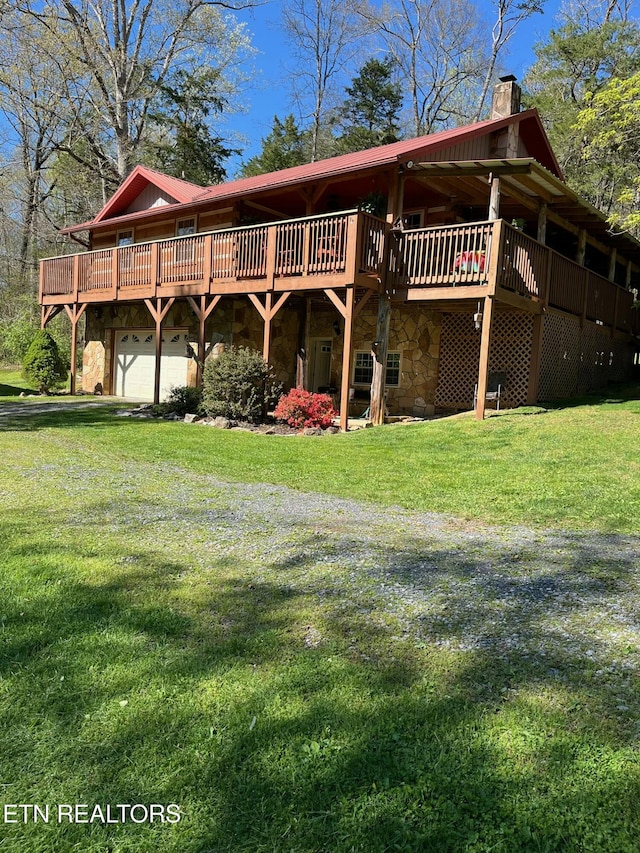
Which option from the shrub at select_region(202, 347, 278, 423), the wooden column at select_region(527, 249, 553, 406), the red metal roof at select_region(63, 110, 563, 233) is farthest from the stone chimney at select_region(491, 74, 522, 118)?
the shrub at select_region(202, 347, 278, 423)

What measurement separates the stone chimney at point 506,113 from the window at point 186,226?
870 cm

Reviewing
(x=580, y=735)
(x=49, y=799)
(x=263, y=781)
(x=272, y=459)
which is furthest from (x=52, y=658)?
(x=272, y=459)

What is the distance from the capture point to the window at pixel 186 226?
18094mm

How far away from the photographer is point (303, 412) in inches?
478

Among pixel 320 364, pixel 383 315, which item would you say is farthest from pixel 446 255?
pixel 320 364

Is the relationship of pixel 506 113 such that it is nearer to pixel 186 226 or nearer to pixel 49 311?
pixel 186 226

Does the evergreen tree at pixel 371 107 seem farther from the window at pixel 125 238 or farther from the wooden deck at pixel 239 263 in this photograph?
the wooden deck at pixel 239 263

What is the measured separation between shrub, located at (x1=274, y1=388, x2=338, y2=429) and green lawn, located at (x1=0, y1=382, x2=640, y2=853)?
637 cm

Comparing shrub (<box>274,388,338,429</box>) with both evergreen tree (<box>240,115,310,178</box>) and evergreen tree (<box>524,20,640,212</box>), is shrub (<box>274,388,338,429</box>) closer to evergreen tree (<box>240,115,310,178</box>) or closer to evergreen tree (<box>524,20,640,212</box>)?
evergreen tree (<box>524,20,640,212</box>)

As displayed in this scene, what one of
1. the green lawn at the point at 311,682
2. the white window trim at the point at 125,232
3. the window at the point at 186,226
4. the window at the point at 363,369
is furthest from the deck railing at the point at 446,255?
the white window trim at the point at 125,232

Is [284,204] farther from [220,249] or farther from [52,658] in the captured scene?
[52,658]

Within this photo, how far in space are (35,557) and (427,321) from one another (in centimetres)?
1216

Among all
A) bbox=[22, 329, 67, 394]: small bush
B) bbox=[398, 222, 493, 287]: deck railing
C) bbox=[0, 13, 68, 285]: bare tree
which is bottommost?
bbox=[22, 329, 67, 394]: small bush

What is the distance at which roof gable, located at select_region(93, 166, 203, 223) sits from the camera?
60.4 ft
